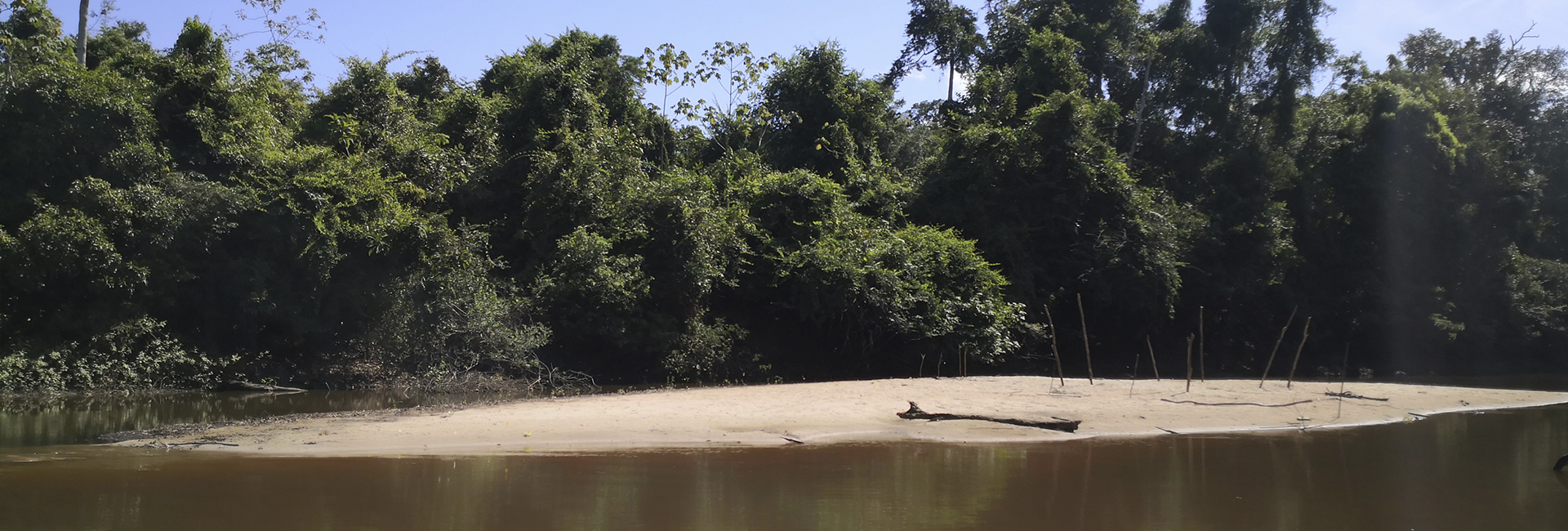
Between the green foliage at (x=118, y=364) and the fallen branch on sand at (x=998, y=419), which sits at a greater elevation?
the green foliage at (x=118, y=364)

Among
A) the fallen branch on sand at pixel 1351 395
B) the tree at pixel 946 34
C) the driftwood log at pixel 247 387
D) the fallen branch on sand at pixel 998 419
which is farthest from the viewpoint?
the tree at pixel 946 34

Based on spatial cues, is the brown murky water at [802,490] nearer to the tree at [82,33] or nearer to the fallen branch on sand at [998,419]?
the fallen branch on sand at [998,419]

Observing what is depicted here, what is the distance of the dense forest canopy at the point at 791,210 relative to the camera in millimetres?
15477

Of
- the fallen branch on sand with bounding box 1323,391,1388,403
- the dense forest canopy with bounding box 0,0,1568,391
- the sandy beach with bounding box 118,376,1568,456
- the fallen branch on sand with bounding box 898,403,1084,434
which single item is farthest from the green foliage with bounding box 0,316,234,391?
the fallen branch on sand with bounding box 1323,391,1388,403

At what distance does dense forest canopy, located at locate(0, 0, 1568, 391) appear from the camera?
15.5 metres

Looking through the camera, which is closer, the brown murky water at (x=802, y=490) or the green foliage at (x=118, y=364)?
the brown murky water at (x=802, y=490)

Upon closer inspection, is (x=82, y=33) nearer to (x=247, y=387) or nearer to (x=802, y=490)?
(x=247, y=387)

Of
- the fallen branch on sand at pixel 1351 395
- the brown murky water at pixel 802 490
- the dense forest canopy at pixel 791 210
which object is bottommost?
the brown murky water at pixel 802 490

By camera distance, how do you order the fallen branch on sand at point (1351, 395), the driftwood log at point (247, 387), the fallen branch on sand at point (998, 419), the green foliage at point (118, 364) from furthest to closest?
the fallen branch on sand at point (1351, 395) → the driftwood log at point (247, 387) → the green foliage at point (118, 364) → the fallen branch on sand at point (998, 419)

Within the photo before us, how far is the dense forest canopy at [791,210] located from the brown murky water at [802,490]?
6.92 meters

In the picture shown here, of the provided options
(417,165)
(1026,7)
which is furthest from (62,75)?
(1026,7)

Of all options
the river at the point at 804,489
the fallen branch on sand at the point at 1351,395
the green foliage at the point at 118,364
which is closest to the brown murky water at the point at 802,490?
the river at the point at 804,489

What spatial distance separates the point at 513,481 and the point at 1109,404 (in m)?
9.23

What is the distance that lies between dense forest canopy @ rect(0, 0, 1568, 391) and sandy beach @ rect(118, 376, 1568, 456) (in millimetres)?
3644
